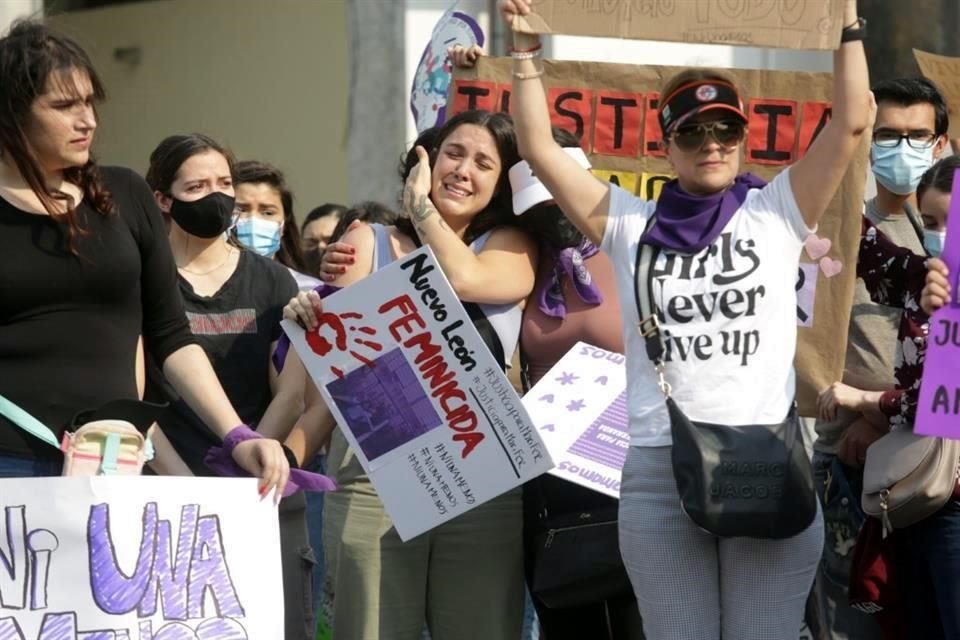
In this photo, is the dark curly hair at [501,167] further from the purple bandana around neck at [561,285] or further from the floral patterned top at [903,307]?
the floral patterned top at [903,307]

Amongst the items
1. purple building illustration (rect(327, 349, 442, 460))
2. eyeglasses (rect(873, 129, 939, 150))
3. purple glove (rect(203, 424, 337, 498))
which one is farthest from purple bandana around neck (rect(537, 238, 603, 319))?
eyeglasses (rect(873, 129, 939, 150))

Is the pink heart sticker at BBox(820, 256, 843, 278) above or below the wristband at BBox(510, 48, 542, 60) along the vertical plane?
below

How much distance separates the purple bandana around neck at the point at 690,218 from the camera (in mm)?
3955

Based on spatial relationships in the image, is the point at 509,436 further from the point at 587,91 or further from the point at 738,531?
the point at 587,91

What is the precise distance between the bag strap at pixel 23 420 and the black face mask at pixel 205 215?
63.6 inches

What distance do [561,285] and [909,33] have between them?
4.69 meters

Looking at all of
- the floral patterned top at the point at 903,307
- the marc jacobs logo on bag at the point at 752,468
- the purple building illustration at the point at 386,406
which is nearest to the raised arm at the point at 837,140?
the marc jacobs logo on bag at the point at 752,468

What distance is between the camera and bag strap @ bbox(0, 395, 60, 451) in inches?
138

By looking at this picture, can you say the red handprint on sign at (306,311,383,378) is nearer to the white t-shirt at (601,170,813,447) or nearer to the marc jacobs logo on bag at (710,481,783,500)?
the white t-shirt at (601,170,813,447)

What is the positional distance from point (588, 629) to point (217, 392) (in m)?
1.45

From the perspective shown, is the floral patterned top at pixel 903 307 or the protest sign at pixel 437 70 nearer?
the floral patterned top at pixel 903 307

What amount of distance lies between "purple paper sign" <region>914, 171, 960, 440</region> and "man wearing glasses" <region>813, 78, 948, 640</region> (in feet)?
2.60

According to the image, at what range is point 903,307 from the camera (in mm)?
4812

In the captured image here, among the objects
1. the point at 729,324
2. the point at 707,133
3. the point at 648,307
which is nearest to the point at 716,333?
the point at 729,324
